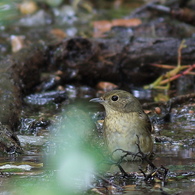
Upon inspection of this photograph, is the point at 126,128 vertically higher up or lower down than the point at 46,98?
lower down

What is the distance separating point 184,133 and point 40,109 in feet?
7.65

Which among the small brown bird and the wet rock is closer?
the small brown bird

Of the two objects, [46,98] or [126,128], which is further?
[46,98]

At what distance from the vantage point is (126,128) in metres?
5.63

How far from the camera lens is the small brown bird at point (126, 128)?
5.58 meters

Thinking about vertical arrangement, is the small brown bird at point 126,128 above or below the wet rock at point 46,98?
below

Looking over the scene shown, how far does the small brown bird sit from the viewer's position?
558cm

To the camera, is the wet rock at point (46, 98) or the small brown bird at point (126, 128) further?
the wet rock at point (46, 98)

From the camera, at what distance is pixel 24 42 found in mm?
10727

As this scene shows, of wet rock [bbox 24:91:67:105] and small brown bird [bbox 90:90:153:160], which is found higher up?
wet rock [bbox 24:91:67:105]

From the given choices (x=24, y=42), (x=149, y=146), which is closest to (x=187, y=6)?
(x=24, y=42)

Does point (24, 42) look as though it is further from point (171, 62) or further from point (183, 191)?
point (183, 191)

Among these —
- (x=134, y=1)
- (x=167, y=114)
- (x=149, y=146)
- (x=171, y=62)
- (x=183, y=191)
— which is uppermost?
(x=134, y=1)

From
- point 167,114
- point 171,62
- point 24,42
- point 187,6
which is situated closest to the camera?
point 167,114
